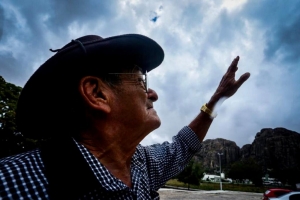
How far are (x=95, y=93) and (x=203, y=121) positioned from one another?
4.15 feet

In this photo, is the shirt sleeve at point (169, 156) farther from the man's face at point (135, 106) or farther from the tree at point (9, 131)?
the tree at point (9, 131)

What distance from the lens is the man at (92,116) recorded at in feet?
3.59

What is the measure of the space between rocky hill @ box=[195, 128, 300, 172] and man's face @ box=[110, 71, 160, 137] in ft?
344

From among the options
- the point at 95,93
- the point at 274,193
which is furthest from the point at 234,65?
the point at 274,193

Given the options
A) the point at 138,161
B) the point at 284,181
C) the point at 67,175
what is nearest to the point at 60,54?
the point at 67,175

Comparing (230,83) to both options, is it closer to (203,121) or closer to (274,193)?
(203,121)

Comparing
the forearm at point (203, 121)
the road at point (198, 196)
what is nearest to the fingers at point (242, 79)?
the forearm at point (203, 121)

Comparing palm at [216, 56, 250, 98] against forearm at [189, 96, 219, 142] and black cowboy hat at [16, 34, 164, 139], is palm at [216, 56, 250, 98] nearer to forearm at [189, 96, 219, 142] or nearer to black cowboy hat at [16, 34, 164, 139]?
forearm at [189, 96, 219, 142]

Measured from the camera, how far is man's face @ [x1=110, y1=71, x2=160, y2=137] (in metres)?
1.51

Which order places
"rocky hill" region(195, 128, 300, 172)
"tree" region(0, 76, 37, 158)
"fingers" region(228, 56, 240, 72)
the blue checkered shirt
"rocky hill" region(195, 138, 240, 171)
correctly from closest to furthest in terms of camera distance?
the blue checkered shirt
"fingers" region(228, 56, 240, 72)
"tree" region(0, 76, 37, 158)
"rocky hill" region(195, 128, 300, 172)
"rocky hill" region(195, 138, 240, 171)

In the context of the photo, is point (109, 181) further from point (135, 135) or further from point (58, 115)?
point (58, 115)

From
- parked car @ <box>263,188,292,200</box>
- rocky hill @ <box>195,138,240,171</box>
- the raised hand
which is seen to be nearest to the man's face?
the raised hand

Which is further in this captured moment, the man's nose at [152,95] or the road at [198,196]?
the road at [198,196]

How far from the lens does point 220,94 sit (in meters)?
2.27
